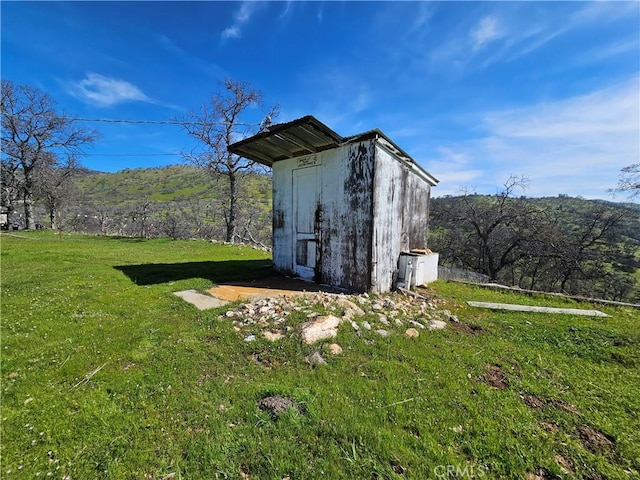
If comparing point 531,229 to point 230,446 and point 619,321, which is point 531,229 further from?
point 230,446

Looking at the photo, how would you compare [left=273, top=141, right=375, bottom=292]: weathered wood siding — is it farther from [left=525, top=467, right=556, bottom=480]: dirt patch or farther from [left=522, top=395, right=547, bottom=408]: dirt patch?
[left=525, top=467, right=556, bottom=480]: dirt patch

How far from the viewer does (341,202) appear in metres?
6.70

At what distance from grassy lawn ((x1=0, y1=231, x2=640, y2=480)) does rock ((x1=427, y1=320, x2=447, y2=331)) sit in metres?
0.17

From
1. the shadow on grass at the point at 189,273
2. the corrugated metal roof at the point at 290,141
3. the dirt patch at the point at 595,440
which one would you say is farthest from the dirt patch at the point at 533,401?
the shadow on grass at the point at 189,273

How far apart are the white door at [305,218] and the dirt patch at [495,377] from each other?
4.74 m

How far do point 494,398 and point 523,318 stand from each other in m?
3.43

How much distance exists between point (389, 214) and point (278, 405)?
5103 millimetres

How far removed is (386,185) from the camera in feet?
21.3

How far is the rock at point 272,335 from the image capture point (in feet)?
12.6

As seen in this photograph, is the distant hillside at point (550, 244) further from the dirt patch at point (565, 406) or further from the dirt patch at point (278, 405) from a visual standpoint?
the dirt patch at point (278, 405)

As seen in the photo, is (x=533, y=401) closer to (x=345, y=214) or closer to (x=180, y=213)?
(x=345, y=214)

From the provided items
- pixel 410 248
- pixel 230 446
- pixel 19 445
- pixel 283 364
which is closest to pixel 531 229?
pixel 410 248

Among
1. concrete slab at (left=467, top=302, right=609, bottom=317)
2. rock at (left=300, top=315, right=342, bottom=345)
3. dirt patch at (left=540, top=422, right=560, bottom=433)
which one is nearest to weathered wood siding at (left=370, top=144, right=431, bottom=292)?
concrete slab at (left=467, top=302, right=609, bottom=317)

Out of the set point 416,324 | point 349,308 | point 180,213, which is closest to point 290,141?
Answer: point 349,308
